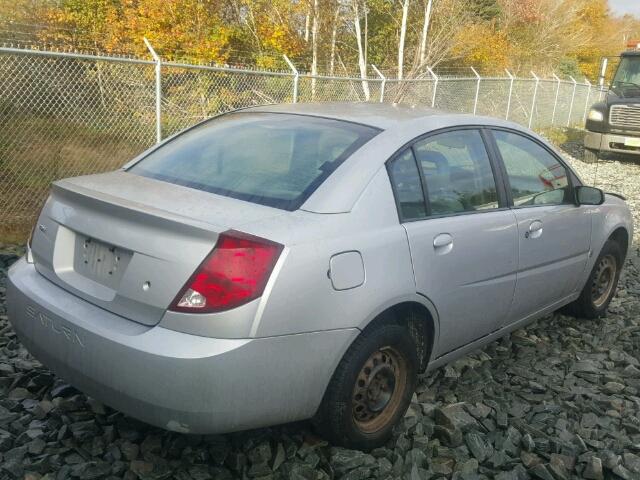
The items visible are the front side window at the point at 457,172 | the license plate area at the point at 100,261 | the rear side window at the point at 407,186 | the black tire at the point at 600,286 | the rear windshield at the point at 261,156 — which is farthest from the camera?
the black tire at the point at 600,286

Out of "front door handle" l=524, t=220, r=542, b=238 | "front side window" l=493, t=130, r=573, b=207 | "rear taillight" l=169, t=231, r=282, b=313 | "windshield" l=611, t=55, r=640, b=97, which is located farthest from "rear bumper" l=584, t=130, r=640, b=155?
"rear taillight" l=169, t=231, r=282, b=313

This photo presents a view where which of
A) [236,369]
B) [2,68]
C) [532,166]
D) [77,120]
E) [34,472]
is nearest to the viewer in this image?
[236,369]

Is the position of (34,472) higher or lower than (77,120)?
lower

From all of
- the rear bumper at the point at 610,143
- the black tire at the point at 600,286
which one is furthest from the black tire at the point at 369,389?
the rear bumper at the point at 610,143

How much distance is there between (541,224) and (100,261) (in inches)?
103

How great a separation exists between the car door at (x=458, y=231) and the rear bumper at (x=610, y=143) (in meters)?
13.5

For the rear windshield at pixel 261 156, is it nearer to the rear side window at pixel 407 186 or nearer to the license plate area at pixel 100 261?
the rear side window at pixel 407 186

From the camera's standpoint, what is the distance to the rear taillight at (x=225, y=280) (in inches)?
91.0

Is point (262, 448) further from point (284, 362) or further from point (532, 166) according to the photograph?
point (532, 166)

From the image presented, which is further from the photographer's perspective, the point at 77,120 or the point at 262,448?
the point at 77,120

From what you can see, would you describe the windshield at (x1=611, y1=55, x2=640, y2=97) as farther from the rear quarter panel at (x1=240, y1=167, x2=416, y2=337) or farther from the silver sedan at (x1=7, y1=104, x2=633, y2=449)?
the rear quarter panel at (x1=240, y1=167, x2=416, y2=337)

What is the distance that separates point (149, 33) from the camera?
1530 centimetres

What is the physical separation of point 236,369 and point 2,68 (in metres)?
6.45

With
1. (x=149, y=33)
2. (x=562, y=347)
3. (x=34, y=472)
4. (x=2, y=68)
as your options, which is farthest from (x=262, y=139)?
(x=149, y=33)
